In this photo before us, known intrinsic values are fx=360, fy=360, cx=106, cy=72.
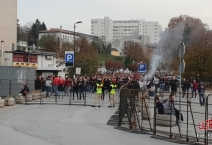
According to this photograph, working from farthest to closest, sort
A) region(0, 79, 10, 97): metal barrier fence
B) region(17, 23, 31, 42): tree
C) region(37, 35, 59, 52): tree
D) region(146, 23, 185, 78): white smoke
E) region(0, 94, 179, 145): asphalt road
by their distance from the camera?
region(17, 23, 31, 42): tree
region(37, 35, 59, 52): tree
region(146, 23, 185, 78): white smoke
region(0, 79, 10, 97): metal barrier fence
region(0, 94, 179, 145): asphalt road

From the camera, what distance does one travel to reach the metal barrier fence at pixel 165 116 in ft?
39.5

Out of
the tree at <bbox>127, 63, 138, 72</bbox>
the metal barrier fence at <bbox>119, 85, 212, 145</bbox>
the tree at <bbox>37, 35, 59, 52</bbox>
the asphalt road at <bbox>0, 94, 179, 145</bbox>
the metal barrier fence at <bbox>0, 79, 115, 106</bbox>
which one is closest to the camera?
the asphalt road at <bbox>0, 94, 179, 145</bbox>

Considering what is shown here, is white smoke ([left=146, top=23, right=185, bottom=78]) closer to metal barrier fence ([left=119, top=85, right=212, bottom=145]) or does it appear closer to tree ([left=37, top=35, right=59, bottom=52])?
metal barrier fence ([left=119, top=85, right=212, bottom=145])

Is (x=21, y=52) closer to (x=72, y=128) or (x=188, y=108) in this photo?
(x=72, y=128)

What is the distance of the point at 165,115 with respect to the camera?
1321cm

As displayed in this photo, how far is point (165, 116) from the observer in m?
13.2

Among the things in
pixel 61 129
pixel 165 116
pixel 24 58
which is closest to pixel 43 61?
pixel 24 58

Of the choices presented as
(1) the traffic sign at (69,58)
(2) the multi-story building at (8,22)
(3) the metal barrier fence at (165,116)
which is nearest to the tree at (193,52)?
(1) the traffic sign at (69,58)

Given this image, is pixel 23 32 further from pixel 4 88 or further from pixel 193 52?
pixel 4 88

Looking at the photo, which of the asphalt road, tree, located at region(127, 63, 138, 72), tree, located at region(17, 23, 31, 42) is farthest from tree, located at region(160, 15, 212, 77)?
tree, located at region(17, 23, 31, 42)

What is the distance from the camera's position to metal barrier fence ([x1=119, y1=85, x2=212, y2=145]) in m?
12.1

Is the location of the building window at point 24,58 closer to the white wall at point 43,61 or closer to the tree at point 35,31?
the white wall at point 43,61

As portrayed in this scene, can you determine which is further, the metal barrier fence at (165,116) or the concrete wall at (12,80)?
the concrete wall at (12,80)

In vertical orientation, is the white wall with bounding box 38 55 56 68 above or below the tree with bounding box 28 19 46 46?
below
